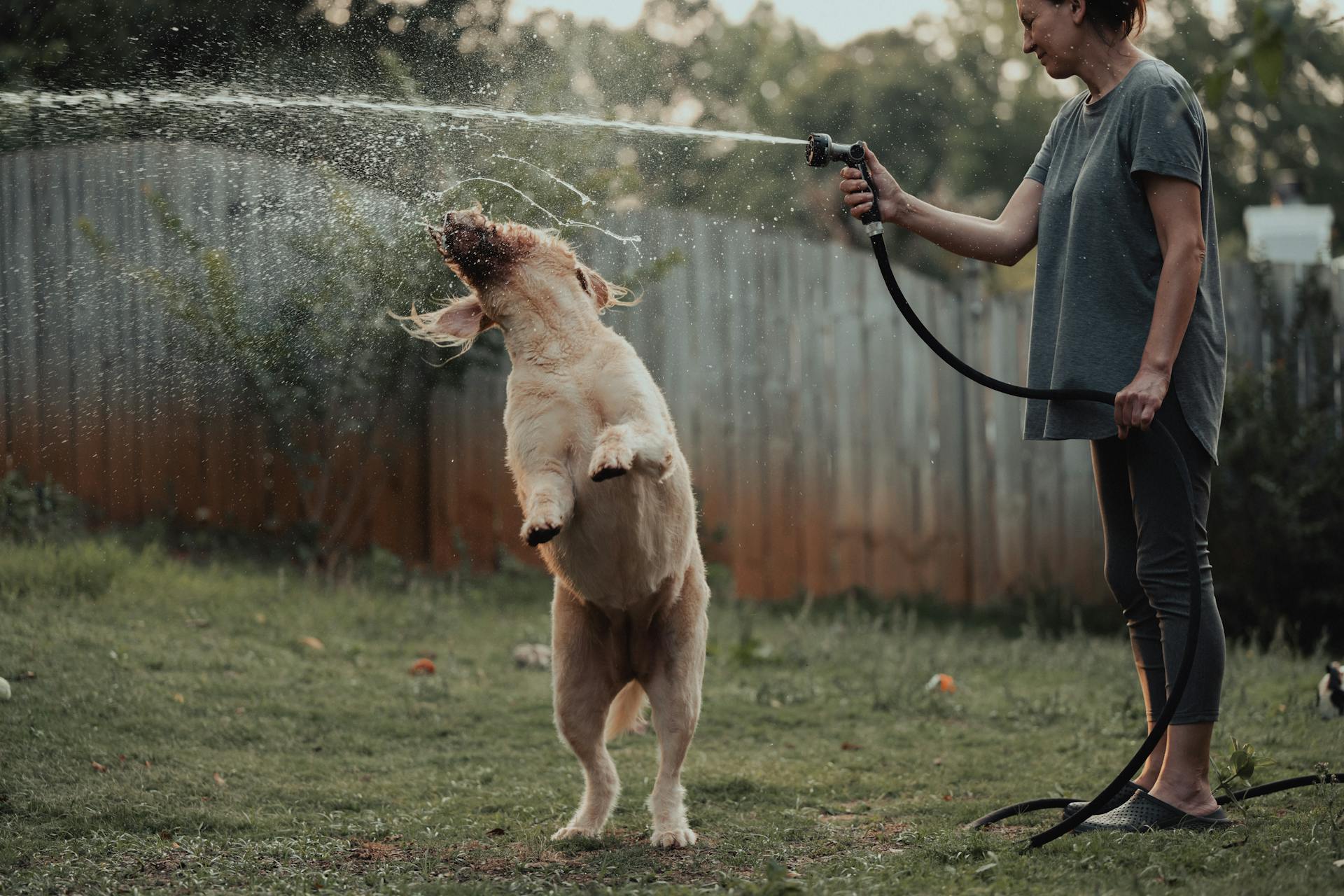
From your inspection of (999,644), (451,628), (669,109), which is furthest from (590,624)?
(669,109)

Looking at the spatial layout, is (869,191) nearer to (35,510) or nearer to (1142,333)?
(1142,333)

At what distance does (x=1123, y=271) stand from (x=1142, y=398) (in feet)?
→ 1.29

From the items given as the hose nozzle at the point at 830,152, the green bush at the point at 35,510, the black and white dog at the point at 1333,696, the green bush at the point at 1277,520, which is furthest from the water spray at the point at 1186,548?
the green bush at the point at 35,510

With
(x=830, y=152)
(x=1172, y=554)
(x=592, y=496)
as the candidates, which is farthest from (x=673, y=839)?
(x=830, y=152)

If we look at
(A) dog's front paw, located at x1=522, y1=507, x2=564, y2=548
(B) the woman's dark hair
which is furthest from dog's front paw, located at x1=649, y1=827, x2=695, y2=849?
(B) the woman's dark hair

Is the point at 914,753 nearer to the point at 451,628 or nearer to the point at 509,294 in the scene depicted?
the point at 509,294

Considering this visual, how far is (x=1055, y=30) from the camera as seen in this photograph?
3451mm

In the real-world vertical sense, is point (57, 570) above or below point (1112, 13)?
below

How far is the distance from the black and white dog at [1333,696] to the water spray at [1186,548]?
1.47m

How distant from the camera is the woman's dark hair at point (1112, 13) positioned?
3.41 m

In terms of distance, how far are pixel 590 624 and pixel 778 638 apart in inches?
139

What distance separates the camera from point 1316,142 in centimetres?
1650

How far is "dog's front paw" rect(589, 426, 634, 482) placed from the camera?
3180mm

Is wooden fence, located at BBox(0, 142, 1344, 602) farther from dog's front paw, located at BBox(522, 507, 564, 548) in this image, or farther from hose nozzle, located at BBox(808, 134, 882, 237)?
dog's front paw, located at BBox(522, 507, 564, 548)
